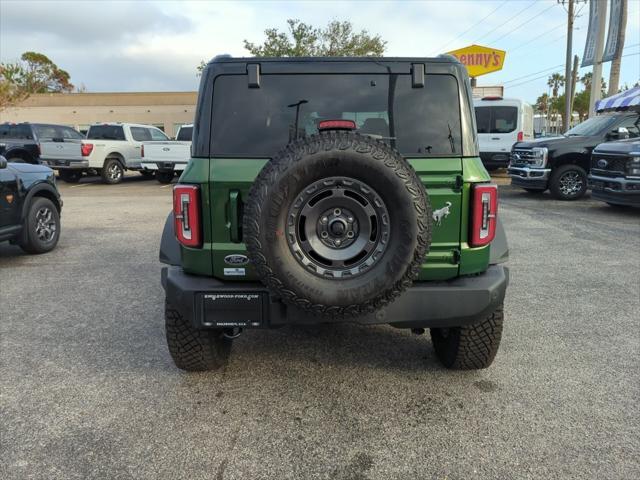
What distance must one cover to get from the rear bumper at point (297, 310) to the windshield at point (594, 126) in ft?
35.3

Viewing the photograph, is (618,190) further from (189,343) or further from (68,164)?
(68,164)

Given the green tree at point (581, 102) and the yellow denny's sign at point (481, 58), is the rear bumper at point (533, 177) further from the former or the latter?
the green tree at point (581, 102)

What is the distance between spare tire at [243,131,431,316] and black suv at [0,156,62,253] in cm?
483

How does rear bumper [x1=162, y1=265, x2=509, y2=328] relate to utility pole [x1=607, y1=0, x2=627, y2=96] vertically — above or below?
below

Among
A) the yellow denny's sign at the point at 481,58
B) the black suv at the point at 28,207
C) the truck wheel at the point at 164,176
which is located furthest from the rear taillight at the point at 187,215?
the yellow denny's sign at the point at 481,58

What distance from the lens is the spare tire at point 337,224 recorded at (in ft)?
8.20

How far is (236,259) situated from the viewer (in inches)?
114

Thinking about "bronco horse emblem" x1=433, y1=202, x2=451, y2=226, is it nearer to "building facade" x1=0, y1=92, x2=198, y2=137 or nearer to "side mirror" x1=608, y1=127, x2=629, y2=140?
"side mirror" x1=608, y1=127, x2=629, y2=140

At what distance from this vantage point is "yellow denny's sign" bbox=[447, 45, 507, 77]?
2877 cm

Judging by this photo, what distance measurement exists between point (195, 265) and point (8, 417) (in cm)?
137

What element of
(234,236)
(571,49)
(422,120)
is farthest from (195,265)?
(571,49)

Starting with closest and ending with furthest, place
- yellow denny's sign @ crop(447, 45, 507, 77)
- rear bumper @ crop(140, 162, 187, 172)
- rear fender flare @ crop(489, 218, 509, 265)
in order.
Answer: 1. rear fender flare @ crop(489, 218, 509, 265)
2. rear bumper @ crop(140, 162, 187, 172)
3. yellow denny's sign @ crop(447, 45, 507, 77)

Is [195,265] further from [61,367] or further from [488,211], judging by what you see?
[488,211]

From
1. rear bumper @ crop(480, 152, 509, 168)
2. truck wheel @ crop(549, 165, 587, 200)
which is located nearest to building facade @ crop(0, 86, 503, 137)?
rear bumper @ crop(480, 152, 509, 168)
